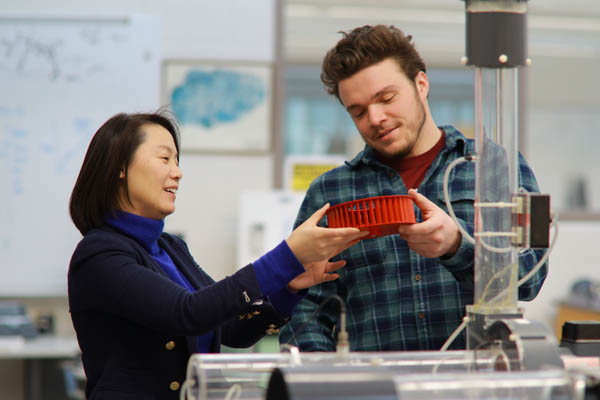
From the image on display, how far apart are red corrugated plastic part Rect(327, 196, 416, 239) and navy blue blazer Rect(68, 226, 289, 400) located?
0.57 ft

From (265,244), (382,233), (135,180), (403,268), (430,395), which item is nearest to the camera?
(430,395)

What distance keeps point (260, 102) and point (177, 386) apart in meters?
2.46

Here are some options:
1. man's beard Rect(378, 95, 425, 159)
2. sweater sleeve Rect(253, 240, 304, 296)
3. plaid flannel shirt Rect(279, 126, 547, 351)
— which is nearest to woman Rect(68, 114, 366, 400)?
sweater sleeve Rect(253, 240, 304, 296)

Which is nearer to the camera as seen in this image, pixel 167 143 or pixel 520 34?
pixel 520 34

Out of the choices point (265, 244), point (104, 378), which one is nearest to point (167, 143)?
point (104, 378)

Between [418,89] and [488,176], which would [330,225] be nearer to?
[488,176]

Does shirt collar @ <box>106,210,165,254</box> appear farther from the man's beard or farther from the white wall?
the white wall

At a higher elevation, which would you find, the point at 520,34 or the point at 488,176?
the point at 520,34

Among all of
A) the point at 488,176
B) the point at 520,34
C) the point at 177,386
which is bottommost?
the point at 177,386

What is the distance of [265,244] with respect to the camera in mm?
3361

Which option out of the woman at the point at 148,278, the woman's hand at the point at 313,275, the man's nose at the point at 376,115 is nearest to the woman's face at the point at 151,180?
the woman at the point at 148,278

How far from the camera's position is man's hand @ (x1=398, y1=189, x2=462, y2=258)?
43.9 inches

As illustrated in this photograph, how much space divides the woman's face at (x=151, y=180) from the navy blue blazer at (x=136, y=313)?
7 centimetres

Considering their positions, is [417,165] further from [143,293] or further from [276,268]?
[143,293]
